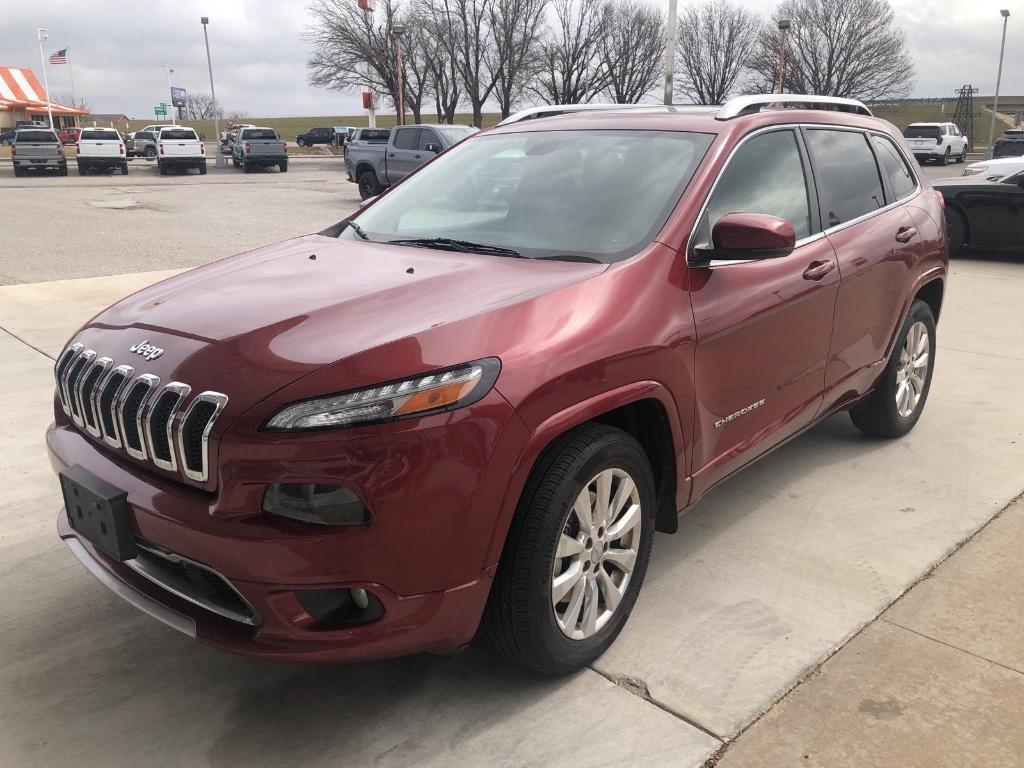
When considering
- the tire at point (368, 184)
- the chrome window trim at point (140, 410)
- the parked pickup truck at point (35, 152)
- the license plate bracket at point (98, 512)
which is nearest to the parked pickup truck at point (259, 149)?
the parked pickup truck at point (35, 152)

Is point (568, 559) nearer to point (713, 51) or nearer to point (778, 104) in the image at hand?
point (778, 104)

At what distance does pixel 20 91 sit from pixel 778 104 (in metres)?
80.9

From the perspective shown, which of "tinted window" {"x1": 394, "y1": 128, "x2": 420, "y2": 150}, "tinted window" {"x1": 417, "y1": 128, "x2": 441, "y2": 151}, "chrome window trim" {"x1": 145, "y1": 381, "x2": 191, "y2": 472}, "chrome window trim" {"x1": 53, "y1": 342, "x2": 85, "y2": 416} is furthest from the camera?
"tinted window" {"x1": 394, "y1": 128, "x2": 420, "y2": 150}

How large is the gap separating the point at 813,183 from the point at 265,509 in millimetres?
2745

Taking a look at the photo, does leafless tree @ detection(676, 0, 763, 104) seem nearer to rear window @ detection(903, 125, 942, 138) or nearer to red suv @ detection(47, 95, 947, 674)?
rear window @ detection(903, 125, 942, 138)

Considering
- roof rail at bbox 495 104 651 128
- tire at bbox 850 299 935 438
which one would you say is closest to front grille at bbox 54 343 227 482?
roof rail at bbox 495 104 651 128

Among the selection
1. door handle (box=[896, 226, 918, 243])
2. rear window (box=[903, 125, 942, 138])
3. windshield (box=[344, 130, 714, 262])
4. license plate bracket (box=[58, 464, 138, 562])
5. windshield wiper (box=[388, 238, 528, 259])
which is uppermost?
rear window (box=[903, 125, 942, 138])

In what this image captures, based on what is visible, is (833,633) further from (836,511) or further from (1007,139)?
(1007,139)

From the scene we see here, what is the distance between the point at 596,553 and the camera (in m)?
2.67

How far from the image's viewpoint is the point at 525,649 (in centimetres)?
251

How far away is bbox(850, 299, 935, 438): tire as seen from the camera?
4.51m

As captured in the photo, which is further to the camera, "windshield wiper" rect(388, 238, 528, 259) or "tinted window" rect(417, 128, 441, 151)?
"tinted window" rect(417, 128, 441, 151)

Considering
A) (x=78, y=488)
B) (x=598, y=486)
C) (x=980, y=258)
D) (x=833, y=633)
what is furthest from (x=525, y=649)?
(x=980, y=258)

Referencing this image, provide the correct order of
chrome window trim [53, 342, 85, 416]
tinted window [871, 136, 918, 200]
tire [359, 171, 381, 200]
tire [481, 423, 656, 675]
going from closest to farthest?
tire [481, 423, 656, 675], chrome window trim [53, 342, 85, 416], tinted window [871, 136, 918, 200], tire [359, 171, 381, 200]
